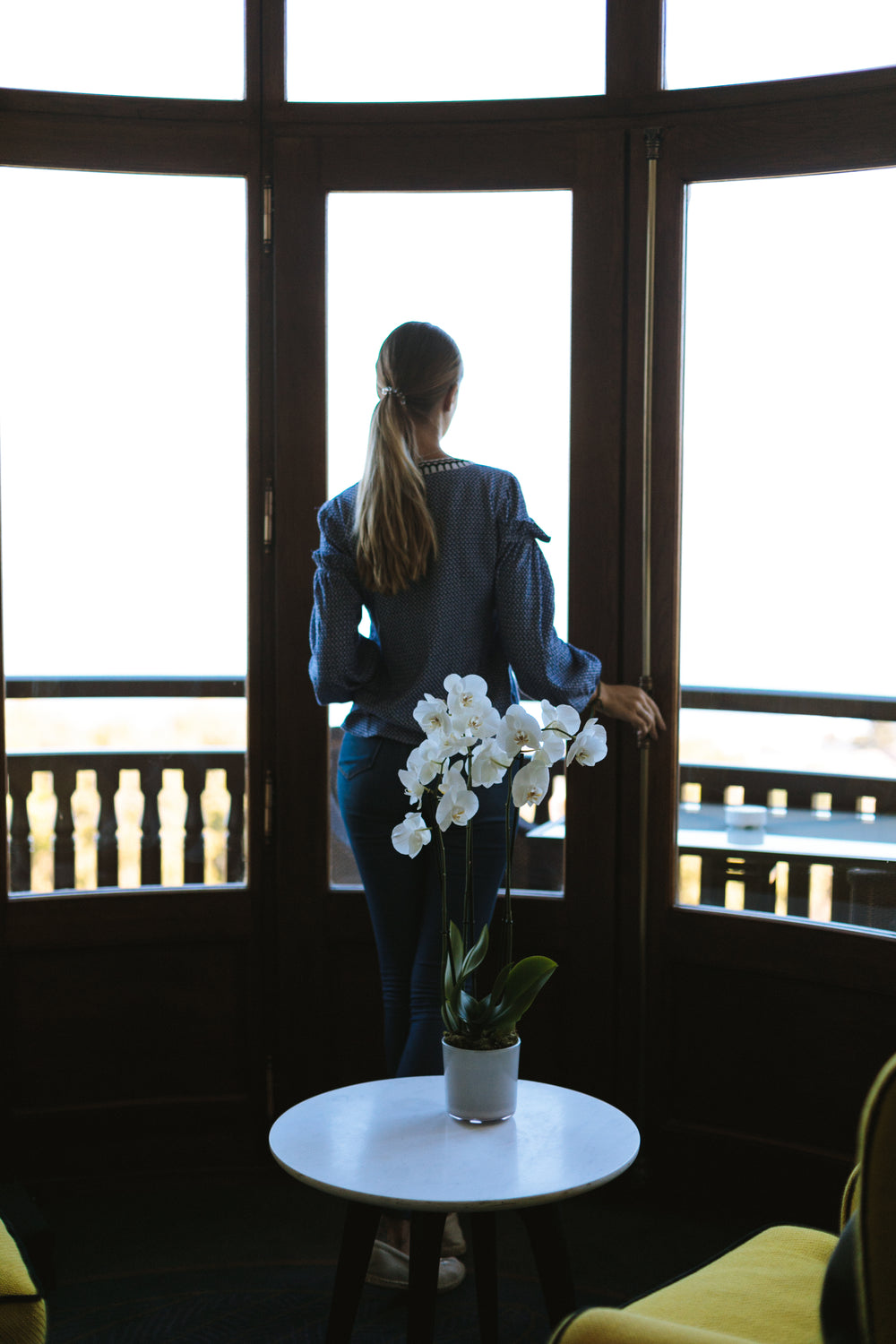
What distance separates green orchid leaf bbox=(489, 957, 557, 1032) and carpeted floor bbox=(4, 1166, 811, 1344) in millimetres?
759

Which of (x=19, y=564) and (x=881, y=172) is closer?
(x=881, y=172)

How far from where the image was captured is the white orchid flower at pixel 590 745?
1.47 metres

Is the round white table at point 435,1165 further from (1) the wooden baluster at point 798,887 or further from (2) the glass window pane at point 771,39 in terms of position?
(2) the glass window pane at point 771,39

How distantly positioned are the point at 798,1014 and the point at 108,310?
1.99 metres

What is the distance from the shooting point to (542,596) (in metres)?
2.04

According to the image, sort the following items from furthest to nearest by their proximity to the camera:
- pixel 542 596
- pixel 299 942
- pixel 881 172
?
pixel 299 942 → pixel 881 172 → pixel 542 596

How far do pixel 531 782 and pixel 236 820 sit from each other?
1311mm

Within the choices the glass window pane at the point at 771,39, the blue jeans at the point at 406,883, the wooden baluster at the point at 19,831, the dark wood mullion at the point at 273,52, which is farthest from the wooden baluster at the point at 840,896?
the dark wood mullion at the point at 273,52

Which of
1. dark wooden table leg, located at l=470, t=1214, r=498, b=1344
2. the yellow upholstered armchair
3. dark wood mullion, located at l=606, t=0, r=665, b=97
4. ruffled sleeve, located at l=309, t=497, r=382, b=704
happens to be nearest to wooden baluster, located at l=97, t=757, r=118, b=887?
ruffled sleeve, located at l=309, t=497, r=382, b=704

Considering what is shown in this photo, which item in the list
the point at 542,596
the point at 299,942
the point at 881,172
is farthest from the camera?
the point at 299,942

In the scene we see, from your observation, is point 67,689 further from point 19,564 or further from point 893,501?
point 893,501

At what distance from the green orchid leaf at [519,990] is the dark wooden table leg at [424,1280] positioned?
0.24 meters

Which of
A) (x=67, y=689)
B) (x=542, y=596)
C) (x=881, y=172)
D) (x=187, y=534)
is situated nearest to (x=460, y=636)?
(x=542, y=596)

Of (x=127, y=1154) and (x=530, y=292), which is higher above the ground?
(x=530, y=292)
